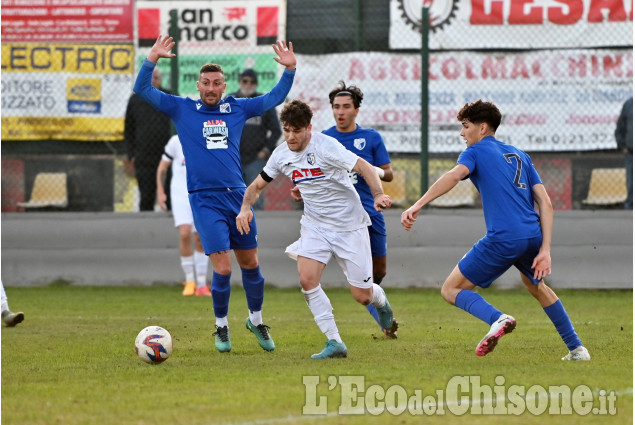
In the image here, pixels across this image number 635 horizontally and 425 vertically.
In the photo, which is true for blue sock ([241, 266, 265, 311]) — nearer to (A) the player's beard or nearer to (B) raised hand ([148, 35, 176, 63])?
(A) the player's beard

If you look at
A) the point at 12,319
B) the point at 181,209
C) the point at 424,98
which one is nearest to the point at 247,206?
the point at 12,319

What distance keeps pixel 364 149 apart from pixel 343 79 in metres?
5.43

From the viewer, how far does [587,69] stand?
15.2 metres

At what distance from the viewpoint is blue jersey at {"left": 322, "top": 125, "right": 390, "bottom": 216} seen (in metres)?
10.1

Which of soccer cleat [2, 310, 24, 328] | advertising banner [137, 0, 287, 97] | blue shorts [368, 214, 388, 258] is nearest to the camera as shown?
blue shorts [368, 214, 388, 258]

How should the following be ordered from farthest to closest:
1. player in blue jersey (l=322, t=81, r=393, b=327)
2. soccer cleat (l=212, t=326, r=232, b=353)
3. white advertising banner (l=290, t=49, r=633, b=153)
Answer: white advertising banner (l=290, t=49, r=633, b=153), player in blue jersey (l=322, t=81, r=393, b=327), soccer cleat (l=212, t=326, r=232, b=353)

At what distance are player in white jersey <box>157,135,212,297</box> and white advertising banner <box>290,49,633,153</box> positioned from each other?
1879 millimetres

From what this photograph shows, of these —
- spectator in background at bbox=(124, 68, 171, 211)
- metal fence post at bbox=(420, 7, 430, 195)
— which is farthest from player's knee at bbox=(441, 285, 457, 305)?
spectator in background at bbox=(124, 68, 171, 211)

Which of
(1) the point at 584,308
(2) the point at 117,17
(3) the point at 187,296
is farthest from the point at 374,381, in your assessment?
(2) the point at 117,17

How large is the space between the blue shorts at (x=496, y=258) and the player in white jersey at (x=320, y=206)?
100 centimetres

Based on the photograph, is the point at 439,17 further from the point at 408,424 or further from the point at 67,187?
the point at 408,424

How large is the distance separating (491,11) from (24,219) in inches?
266

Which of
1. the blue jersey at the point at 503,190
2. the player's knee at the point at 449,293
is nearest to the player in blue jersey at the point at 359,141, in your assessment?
the player's knee at the point at 449,293

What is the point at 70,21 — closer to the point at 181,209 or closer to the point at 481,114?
the point at 181,209
